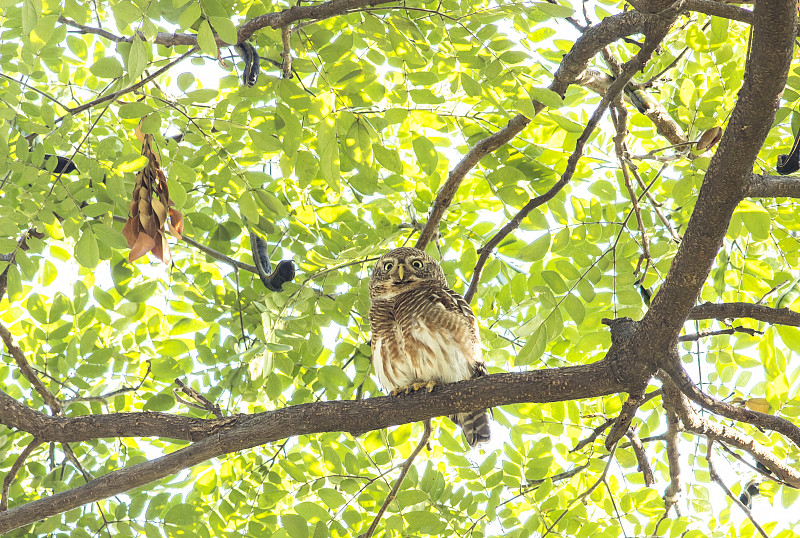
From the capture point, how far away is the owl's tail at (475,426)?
366 cm

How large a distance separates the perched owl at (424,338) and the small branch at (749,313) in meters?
1.24

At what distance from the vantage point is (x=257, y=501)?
404 centimetres

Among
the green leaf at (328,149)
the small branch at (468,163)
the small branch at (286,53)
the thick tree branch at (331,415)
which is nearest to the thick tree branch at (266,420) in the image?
the thick tree branch at (331,415)

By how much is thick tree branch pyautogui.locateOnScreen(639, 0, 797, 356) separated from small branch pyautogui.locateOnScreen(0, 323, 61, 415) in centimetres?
274

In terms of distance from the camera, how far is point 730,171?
2189 mm

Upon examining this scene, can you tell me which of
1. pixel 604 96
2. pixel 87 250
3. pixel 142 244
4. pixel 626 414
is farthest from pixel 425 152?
pixel 87 250

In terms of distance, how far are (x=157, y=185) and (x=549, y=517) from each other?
2723 mm

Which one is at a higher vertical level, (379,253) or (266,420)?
(379,253)

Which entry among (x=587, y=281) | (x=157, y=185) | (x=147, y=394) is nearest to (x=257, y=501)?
(x=147, y=394)

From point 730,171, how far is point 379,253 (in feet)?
5.98

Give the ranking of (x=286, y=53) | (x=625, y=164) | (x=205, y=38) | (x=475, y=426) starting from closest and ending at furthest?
(x=205, y=38) → (x=286, y=53) → (x=625, y=164) → (x=475, y=426)

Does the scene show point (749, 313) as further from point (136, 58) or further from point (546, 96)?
point (136, 58)

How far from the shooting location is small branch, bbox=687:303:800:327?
8.62 ft

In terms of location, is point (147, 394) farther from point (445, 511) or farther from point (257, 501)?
point (445, 511)
